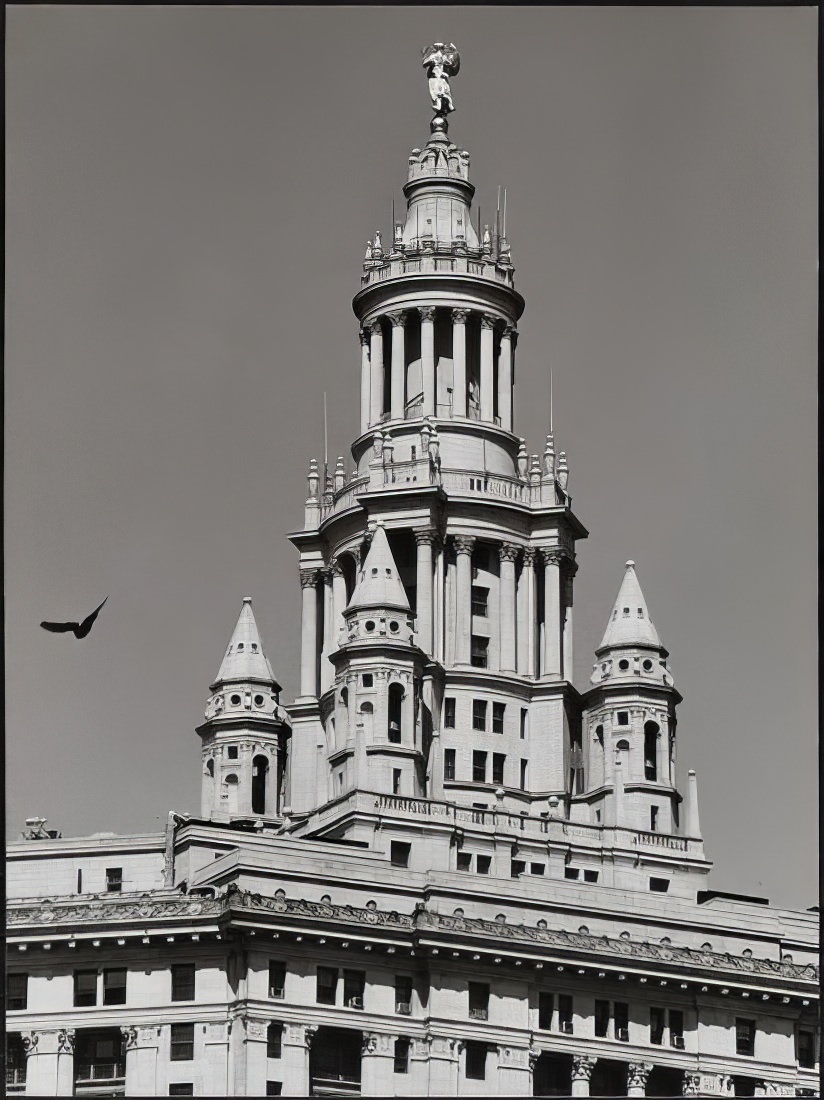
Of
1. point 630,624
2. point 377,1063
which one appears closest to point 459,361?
point 630,624

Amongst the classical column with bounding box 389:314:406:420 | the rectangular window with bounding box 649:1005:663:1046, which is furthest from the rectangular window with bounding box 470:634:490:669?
the rectangular window with bounding box 649:1005:663:1046

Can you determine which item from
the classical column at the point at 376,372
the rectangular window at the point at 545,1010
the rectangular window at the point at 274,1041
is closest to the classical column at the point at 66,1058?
the rectangular window at the point at 274,1041

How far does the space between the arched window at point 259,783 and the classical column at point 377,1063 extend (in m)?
31.9

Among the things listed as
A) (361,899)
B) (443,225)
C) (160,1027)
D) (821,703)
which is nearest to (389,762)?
(361,899)

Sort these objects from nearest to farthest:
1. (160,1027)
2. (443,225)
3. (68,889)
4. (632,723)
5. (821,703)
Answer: (821,703) → (160,1027) → (68,889) → (632,723) → (443,225)

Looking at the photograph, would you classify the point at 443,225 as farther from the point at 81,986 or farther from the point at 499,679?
the point at 81,986

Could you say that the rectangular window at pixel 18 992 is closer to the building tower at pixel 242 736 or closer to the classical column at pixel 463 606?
the building tower at pixel 242 736

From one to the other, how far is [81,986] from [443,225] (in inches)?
2253

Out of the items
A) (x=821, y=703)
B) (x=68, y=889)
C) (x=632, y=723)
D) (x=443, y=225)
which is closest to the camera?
(x=821, y=703)

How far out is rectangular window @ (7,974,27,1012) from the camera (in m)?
144

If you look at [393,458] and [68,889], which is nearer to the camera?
[68,889]

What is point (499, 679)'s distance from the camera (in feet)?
563

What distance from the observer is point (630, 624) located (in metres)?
170

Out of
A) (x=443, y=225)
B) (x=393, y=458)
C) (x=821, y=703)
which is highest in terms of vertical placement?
(x=443, y=225)
